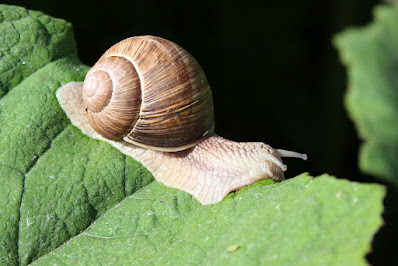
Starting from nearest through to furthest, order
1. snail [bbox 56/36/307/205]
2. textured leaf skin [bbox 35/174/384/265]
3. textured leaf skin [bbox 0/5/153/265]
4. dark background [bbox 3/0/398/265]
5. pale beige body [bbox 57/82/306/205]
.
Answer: textured leaf skin [bbox 35/174/384/265] → textured leaf skin [bbox 0/5/153/265] → pale beige body [bbox 57/82/306/205] → snail [bbox 56/36/307/205] → dark background [bbox 3/0/398/265]

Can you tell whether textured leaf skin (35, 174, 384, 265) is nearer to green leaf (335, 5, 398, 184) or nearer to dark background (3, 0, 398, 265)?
green leaf (335, 5, 398, 184)

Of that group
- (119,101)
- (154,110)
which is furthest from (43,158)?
(154,110)

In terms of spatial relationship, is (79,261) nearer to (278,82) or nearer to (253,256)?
(253,256)

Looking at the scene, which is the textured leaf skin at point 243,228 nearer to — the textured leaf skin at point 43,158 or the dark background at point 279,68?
the textured leaf skin at point 43,158

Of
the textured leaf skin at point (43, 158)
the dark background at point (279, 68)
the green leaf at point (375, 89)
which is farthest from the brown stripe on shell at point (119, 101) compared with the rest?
the green leaf at point (375, 89)

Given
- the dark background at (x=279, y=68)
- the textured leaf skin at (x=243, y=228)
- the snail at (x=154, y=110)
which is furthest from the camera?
the dark background at (x=279, y=68)

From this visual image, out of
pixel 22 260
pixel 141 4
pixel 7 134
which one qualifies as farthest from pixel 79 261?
pixel 141 4

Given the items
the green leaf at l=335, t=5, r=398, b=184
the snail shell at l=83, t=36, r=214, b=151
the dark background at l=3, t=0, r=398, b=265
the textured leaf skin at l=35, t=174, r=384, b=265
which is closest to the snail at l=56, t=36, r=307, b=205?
the snail shell at l=83, t=36, r=214, b=151
